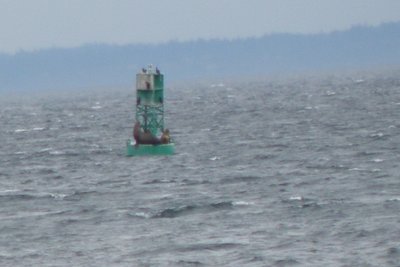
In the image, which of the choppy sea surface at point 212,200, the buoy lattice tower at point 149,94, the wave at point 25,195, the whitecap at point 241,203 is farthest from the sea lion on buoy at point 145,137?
the whitecap at point 241,203

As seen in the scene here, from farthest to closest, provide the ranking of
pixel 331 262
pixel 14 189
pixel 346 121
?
pixel 346 121 < pixel 14 189 < pixel 331 262

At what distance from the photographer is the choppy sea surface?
96.4 feet

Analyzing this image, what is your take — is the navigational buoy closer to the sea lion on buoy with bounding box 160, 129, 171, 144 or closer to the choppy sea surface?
the sea lion on buoy with bounding box 160, 129, 171, 144

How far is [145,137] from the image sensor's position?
51.5 metres

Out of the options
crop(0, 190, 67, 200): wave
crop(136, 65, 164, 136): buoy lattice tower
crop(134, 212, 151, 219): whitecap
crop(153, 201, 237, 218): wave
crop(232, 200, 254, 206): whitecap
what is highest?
crop(136, 65, 164, 136): buoy lattice tower

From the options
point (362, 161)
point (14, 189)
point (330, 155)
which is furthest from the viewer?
point (330, 155)

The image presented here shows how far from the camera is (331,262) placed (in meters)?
27.7

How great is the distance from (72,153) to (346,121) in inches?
710

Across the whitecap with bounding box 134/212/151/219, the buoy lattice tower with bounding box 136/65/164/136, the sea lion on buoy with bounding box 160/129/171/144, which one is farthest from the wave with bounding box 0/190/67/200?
the sea lion on buoy with bounding box 160/129/171/144

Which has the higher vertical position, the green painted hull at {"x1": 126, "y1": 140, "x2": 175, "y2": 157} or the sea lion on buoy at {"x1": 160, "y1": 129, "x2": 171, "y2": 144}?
the sea lion on buoy at {"x1": 160, "y1": 129, "x2": 171, "y2": 144}

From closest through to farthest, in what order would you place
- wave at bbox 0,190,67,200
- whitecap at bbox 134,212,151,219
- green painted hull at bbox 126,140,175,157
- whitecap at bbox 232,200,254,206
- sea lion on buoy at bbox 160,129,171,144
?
whitecap at bbox 134,212,151,219
whitecap at bbox 232,200,254,206
wave at bbox 0,190,67,200
sea lion on buoy at bbox 160,129,171,144
green painted hull at bbox 126,140,175,157

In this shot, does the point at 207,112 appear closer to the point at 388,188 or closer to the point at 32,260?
the point at 388,188

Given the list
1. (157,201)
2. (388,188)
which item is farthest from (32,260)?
(388,188)

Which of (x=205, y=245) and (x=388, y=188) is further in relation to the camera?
(x=388, y=188)
